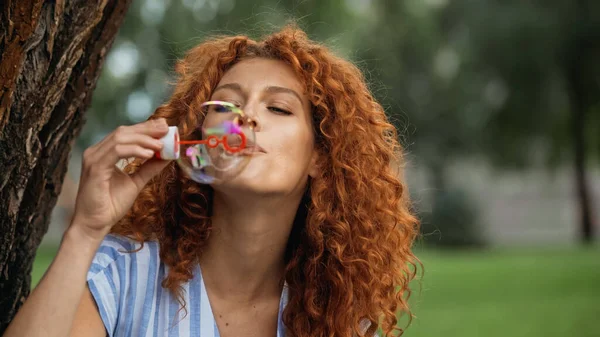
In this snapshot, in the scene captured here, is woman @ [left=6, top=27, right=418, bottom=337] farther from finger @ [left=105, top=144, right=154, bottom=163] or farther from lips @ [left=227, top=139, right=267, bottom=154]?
finger @ [left=105, top=144, right=154, bottom=163]

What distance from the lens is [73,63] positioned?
7.48 ft

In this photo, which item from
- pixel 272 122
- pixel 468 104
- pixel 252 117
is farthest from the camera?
pixel 468 104

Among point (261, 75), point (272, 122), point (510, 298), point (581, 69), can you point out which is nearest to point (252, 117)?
point (272, 122)

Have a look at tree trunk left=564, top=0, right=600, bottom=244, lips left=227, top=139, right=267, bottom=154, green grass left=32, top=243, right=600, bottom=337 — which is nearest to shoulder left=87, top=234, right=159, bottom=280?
lips left=227, top=139, right=267, bottom=154

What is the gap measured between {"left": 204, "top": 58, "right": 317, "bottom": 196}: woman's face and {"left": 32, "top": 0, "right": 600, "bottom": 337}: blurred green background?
5.71 m

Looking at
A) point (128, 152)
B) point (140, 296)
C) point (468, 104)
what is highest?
point (468, 104)

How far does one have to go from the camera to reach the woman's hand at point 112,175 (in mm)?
1922

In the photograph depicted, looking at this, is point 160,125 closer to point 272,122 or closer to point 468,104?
point 272,122

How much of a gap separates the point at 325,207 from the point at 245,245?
0.33 m

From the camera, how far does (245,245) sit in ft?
8.63

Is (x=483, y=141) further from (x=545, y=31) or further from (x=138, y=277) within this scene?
(x=138, y=277)

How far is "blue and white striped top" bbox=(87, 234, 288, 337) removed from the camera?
7.77 ft

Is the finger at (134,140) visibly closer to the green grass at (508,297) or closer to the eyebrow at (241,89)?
the eyebrow at (241,89)

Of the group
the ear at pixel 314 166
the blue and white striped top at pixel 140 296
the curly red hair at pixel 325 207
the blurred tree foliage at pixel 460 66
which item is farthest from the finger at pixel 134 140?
the blurred tree foliage at pixel 460 66
